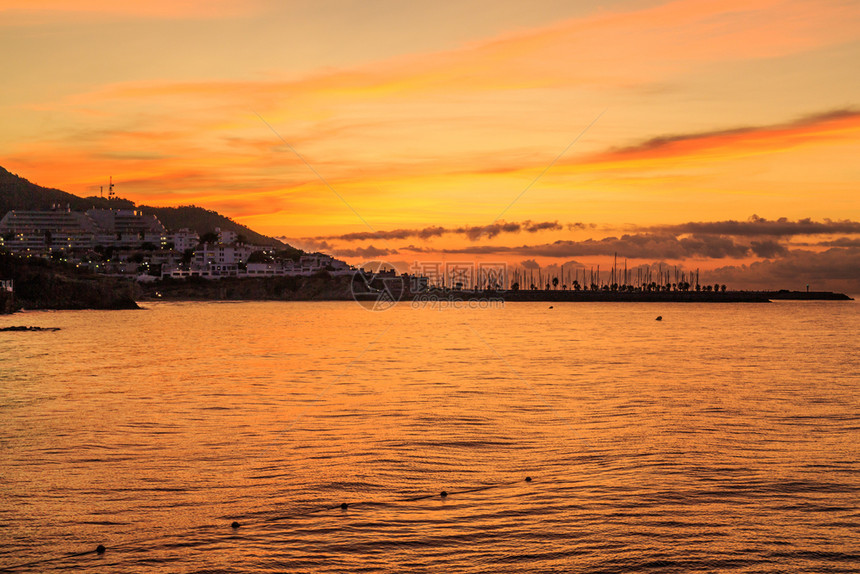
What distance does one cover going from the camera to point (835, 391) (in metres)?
39.4

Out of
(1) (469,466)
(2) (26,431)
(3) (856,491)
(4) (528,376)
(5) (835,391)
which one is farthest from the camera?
(4) (528,376)

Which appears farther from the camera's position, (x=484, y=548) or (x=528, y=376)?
(x=528, y=376)

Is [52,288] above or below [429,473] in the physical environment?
above

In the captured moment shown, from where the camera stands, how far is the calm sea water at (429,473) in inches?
565

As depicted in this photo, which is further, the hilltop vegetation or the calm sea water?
the hilltop vegetation

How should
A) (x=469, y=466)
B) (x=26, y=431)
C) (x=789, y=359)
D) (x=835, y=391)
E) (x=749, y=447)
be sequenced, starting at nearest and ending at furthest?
(x=469, y=466) → (x=749, y=447) → (x=26, y=431) → (x=835, y=391) → (x=789, y=359)

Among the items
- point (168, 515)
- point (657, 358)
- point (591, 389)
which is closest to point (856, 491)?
point (168, 515)

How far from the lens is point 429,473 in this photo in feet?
67.1

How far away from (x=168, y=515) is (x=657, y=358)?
5126 centimetres

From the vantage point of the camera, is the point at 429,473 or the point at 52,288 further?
the point at 52,288

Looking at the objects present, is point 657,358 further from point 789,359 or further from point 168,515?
point 168,515

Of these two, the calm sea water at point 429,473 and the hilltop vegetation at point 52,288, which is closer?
the calm sea water at point 429,473

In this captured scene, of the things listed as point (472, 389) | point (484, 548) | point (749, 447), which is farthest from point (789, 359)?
point (484, 548)

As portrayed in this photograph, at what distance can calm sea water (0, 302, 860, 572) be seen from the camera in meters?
14.3
